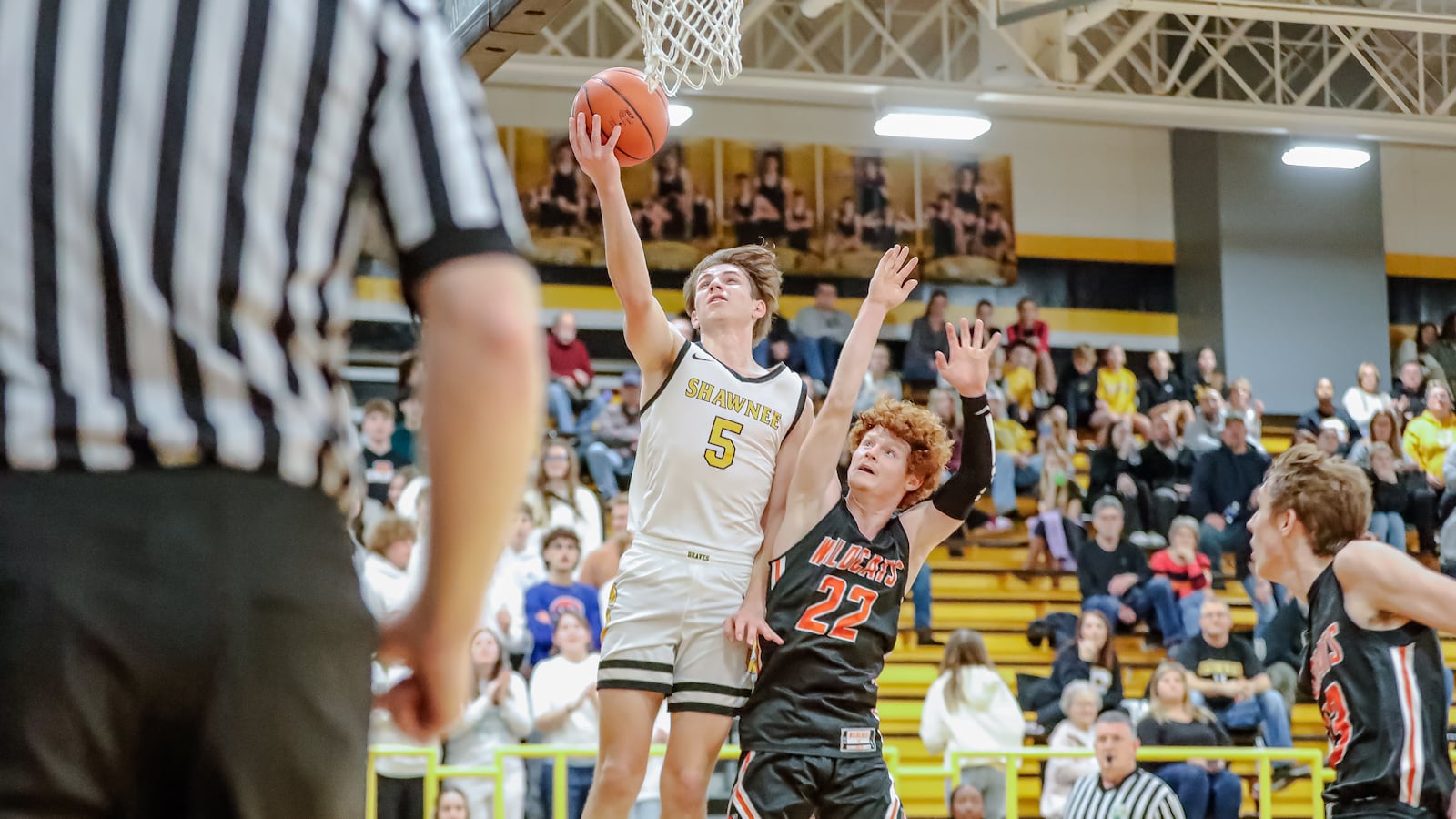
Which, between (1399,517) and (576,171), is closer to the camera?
(1399,517)

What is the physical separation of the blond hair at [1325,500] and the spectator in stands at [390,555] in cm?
572

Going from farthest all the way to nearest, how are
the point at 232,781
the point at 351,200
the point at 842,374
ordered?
the point at 842,374 → the point at 351,200 → the point at 232,781

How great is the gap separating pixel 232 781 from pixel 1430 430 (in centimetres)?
1845

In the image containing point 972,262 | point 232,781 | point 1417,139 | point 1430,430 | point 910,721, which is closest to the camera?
point 232,781

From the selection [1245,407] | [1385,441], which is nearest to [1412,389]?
[1385,441]

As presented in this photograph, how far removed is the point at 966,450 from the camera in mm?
5836

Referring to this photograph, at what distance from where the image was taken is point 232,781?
150 cm

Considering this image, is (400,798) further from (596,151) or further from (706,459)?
(596,151)

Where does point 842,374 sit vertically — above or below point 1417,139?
below

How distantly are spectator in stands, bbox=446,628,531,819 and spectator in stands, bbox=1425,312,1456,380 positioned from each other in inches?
596

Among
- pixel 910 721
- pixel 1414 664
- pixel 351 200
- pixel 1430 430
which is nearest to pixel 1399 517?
pixel 1430 430

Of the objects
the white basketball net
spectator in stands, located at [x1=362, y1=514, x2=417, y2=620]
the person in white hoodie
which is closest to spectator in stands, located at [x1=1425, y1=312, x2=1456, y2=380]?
the person in white hoodie

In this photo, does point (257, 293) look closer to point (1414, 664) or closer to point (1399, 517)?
point (1414, 664)

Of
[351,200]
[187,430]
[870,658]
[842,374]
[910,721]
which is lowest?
[910,721]
